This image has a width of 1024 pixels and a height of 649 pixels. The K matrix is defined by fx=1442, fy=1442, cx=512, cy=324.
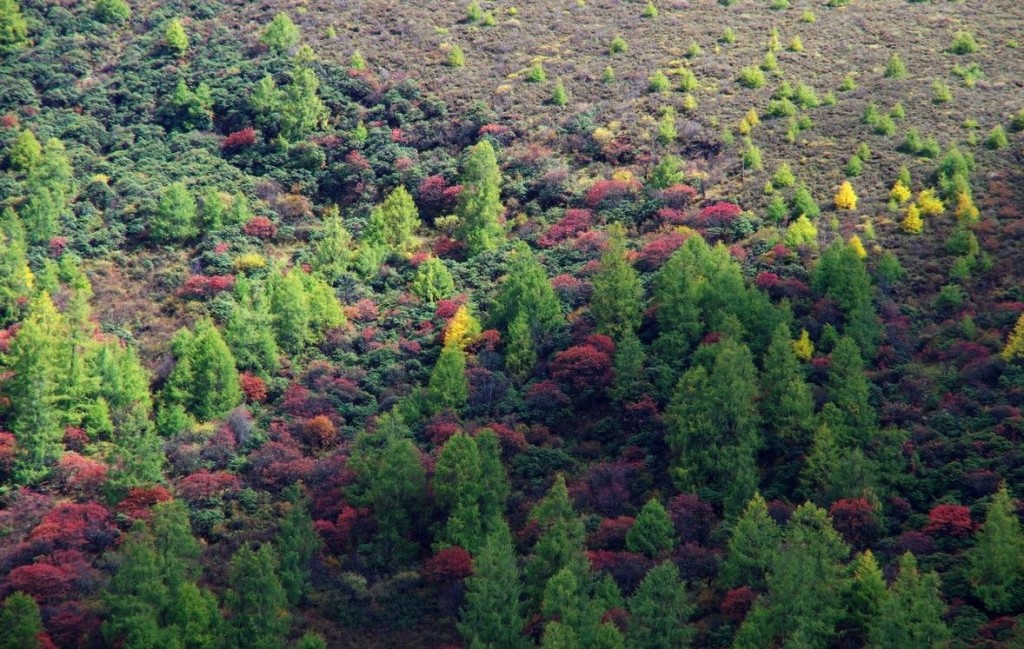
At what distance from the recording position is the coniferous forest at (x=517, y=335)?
60719 millimetres

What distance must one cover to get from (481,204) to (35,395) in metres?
32.3

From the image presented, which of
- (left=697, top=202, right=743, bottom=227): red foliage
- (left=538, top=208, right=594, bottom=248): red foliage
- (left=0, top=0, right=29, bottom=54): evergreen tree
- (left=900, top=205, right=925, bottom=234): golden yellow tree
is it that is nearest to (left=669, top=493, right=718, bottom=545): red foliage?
(left=697, top=202, right=743, bottom=227): red foliage

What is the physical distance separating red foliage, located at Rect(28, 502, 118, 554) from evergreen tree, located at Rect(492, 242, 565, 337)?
23849mm

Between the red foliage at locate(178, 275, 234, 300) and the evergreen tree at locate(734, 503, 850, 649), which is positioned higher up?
the evergreen tree at locate(734, 503, 850, 649)

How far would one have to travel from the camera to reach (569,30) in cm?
12281

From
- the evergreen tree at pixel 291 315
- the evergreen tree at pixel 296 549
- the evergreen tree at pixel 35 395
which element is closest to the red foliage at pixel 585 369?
the evergreen tree at pixel 291 315

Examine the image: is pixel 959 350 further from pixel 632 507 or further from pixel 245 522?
pixel 245 522

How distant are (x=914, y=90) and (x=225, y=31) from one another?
56858 millimetres

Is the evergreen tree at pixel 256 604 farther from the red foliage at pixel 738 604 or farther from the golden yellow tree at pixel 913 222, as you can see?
the golden yellow tree at pixel 913 222

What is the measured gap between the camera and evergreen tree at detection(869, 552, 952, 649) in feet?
175

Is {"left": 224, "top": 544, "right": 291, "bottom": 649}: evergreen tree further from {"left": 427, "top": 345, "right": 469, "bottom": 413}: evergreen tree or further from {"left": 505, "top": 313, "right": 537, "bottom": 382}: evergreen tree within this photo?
{"left": 505, "top": 313, "right": 537, "bottom": 382}: evergreen tree

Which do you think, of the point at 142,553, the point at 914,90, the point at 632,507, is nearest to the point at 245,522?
the point at 142,553

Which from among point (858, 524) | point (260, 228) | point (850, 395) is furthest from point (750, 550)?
point (260, 228)

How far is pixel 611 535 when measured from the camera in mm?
65812
